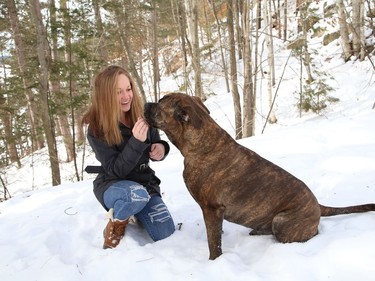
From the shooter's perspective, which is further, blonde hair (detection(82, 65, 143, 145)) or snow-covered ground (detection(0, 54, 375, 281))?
blonde hair (detection(82, 65, 143, 145))

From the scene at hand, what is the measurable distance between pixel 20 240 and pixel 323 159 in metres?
3.96

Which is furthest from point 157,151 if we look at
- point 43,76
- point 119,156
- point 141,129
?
point 43,76

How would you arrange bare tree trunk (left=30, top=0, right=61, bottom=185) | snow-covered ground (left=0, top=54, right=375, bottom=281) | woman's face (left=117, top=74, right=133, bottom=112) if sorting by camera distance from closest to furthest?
snow-covered ground (left=0, top=54, right=375, bottom=281)
woman's face (left=117, top=74, right=133, bottom=112)
bare tree trunk (left=30, top=0, right=61, bottom=185)

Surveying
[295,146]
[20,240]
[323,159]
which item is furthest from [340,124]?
[20,240]

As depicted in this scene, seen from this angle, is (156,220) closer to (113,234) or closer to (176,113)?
(113,234)

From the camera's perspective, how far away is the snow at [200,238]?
2.25m

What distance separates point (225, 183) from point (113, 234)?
1.23 metres

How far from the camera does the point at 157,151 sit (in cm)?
325

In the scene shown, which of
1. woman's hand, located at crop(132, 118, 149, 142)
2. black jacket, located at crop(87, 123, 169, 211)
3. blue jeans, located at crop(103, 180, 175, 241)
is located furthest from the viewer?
blue jeans, located at crop(103, 180, 175, 241)

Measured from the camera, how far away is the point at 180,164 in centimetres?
582

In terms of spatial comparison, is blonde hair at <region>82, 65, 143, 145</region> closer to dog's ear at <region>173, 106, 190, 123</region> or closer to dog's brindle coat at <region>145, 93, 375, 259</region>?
dog's brindle coat at <region>145, 93, 375, 259</region>

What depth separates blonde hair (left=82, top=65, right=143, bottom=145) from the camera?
3025 mm

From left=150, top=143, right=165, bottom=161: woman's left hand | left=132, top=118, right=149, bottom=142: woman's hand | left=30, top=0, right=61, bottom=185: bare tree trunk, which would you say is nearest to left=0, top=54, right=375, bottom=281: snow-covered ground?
left=150, top=143, right=165, bottom=161: woman's left hand

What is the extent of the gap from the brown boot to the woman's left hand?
2.31 ft
